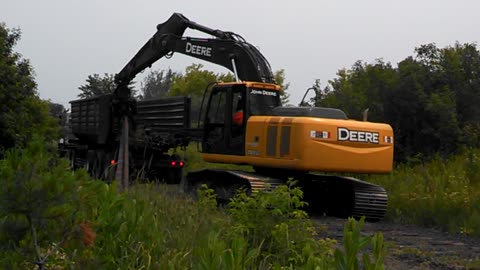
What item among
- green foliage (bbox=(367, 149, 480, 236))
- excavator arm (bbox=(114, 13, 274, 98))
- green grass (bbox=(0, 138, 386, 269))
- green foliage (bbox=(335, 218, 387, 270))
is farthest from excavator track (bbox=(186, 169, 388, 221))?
green foliage (bbox=(335, 218, 387, 270))

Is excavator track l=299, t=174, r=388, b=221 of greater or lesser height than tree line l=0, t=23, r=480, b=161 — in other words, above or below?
A: below

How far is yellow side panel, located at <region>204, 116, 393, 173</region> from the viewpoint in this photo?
14.2m

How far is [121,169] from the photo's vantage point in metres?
14.6

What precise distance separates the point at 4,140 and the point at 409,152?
38.1 ft

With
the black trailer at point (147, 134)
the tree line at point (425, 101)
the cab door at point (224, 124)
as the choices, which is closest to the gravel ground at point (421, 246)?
the cab door at point (224, 124)

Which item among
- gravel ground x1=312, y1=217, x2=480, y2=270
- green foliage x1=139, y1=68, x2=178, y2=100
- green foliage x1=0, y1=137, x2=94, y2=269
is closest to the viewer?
green foliage x1=0, y1=137, x2=94, y2=269

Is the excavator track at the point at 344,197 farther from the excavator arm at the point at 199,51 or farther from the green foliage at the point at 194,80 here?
the green foliage at the point at 194,80

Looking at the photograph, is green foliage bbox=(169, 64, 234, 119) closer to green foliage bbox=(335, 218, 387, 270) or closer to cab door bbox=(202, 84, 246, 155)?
cab door bbox=(202, 84, 246, 155)

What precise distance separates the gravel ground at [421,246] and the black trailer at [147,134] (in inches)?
275

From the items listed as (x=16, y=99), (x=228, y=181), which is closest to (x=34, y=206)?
(x=228, y=181)

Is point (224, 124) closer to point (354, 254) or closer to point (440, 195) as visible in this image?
point (440, 195)

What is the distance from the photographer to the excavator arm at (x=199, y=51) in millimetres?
17453

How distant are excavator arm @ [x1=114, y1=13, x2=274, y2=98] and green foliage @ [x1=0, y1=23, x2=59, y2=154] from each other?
238cm

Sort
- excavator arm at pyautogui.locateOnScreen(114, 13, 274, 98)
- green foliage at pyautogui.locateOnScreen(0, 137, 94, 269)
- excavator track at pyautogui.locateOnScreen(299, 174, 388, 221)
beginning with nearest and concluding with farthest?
green foliage at pyautogui.locateOnScreen(0, 137, 94, 269) < excavator track at pyautogui.locateOnScreen(299, 174, 388, 221) < excavator arm at pyautogui.locateOnScreen(114, 13, 274, 98)
